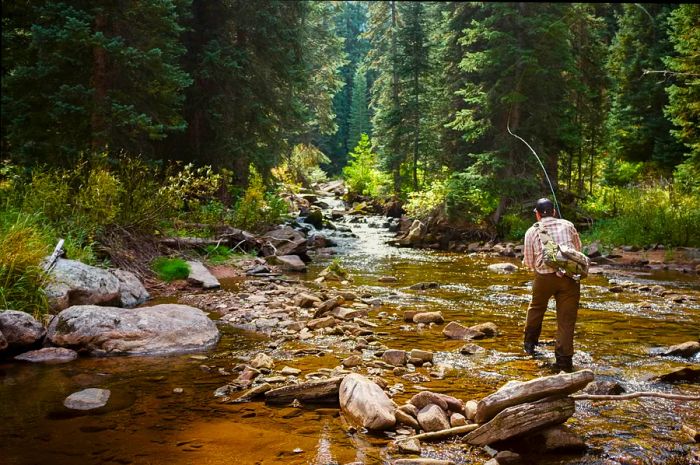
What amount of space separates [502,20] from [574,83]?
3446mm

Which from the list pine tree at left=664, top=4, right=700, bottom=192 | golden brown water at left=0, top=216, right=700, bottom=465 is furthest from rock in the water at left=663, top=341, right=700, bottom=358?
pine tree at left=664, top=4, right=700, bottom=192

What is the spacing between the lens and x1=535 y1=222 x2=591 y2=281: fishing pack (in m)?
5.62

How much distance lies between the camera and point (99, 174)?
32.1ft

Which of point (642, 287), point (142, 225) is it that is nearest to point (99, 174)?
point (142, 225)

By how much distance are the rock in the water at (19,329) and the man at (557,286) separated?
216 inches

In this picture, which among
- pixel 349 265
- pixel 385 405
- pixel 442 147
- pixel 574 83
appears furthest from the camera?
pixel 442 147

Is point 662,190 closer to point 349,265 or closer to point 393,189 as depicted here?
point 349,265

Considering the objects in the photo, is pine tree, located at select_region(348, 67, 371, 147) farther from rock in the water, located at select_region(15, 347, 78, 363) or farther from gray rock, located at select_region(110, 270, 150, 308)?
rock in the water, located at select_region(15, 347, 78, 363)

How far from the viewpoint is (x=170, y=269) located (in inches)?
405

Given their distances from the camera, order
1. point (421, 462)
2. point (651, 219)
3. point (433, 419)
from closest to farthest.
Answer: point (421, 462) → point (433, 419) → point (651, 219)

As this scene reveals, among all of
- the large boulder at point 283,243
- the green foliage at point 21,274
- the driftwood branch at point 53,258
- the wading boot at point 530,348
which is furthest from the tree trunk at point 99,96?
the wading boot at point 530,348

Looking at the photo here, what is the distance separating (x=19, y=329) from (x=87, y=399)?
1.95 meters

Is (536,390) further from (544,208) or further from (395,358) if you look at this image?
(544,208)

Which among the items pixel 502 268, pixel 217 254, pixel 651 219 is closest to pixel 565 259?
pixel 502 268
